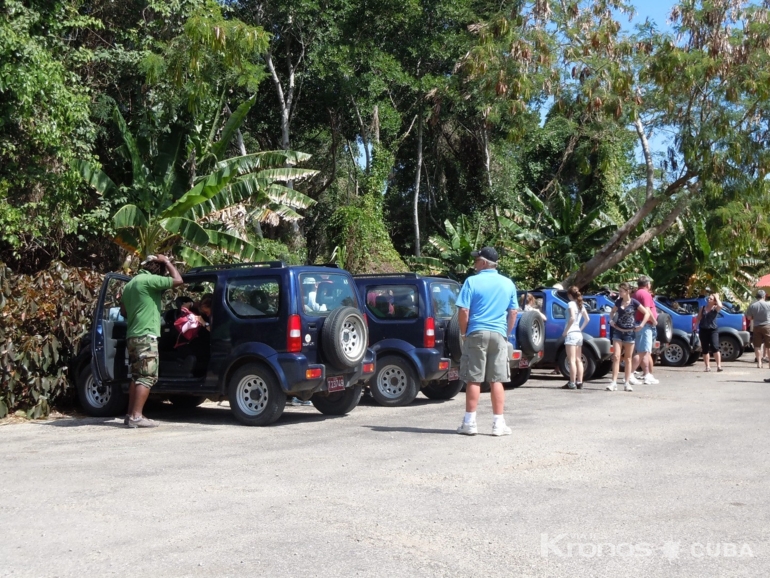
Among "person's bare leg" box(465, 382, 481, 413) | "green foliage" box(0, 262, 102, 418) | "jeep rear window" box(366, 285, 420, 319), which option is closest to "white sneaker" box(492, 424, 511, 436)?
"person's bare leg" box(465, 382, 481, 413)

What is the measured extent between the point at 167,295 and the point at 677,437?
7.34 meters

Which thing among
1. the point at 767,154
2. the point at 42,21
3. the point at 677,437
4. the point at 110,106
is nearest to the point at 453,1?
the point at 767,154

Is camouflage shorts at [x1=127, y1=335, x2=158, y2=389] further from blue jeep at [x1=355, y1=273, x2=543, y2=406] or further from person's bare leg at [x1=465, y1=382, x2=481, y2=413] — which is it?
person's bare leg at [x1=465, y1=382, x2=481, y2=413]

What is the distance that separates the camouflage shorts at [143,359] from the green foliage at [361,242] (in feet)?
55.7

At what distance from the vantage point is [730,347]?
81.1ft

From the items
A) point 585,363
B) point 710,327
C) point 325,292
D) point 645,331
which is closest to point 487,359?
point 325,292

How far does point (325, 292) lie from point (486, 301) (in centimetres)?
239

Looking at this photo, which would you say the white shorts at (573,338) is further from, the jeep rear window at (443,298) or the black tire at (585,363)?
the jeep rear window at (443,298)

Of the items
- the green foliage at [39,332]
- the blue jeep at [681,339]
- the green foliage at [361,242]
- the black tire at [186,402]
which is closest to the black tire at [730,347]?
the blue jeep at [681,339]

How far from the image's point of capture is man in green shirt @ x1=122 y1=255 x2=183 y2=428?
1049 centimetres

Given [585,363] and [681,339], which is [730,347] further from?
[585,363]

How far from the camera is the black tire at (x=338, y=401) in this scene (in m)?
11.7

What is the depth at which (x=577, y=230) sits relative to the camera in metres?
27.7

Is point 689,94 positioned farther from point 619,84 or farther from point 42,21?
point 42,21
